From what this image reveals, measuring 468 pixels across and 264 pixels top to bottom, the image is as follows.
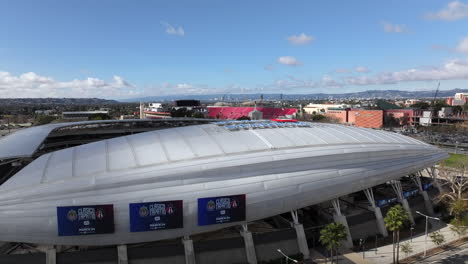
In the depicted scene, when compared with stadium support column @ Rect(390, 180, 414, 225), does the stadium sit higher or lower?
A: higher

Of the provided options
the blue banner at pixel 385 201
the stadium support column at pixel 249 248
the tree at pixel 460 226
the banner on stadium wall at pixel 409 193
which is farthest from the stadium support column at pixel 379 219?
the stadium support column at pixel 249 248

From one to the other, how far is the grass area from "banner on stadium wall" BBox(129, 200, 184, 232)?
74586 millimetres

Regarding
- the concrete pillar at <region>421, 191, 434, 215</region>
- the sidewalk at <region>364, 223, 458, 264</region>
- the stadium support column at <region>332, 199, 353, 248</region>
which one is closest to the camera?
→ the sidewalk at <region>364, 223, 458, 264</region>

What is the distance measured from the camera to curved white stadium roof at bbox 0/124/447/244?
97.8 feet

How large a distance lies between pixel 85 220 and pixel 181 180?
1020 centimetres

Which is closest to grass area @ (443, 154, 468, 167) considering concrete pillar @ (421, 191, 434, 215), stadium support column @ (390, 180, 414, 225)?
concrete pillar @ (421, 191, 434, 215)

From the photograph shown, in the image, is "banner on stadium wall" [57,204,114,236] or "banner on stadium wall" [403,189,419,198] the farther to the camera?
"banner on stadium wall" [403,189,419,198]

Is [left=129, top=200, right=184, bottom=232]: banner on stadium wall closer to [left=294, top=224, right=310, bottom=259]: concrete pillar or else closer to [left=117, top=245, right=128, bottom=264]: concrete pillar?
[left=117, top=245, right=128, bottom=264]: concrete pillar

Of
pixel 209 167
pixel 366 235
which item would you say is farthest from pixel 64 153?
pixel 366 235

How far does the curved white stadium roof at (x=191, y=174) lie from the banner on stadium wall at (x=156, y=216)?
0.65 m

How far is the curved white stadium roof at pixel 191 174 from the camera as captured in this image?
97.8 feet

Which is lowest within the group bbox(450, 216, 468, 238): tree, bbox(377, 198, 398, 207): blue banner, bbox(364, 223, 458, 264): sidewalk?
bbox(364, 223, 458, 264): sidewalk

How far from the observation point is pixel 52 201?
2961 cm

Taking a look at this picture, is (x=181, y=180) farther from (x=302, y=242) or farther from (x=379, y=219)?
(x=379, y=219)
